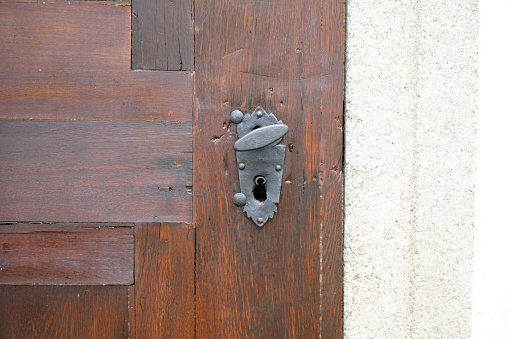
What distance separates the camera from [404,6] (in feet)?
2.05

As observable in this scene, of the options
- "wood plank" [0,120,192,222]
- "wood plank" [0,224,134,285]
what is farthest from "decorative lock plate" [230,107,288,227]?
"wood plank" [0,224,134,285]

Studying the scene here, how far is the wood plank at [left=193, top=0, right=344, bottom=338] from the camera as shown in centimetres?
65

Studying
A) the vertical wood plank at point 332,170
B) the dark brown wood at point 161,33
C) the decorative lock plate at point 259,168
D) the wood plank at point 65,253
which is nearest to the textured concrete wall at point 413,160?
the vertical wood plank at point 332,170

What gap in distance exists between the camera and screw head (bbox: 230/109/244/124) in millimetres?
639

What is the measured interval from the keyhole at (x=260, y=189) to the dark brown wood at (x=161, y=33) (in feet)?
0.88

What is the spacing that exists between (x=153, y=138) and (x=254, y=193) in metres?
0.22

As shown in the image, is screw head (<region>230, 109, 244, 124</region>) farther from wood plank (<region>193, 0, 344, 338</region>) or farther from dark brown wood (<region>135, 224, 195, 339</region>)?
dark brown wood (<region>135, 224, 195, 339</region>)

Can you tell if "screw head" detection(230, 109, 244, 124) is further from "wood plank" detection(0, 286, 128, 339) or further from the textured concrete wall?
"wood plank" detection(0, 286, 128, 339)

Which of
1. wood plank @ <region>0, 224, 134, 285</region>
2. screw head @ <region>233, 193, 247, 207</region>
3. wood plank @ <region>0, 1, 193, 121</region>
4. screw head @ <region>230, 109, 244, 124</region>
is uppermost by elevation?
wood plank @ <region>0, 1, 193, 121</region>

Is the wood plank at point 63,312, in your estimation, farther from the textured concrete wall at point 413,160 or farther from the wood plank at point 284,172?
the textured concrete wall at point 413,160

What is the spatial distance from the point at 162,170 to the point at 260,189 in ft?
0.64

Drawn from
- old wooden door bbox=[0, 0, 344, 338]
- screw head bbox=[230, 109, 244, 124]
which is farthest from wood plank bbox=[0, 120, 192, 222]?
screw head bbox=[230, 109, 244, 124]

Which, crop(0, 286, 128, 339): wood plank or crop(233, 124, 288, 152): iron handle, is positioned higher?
crop(233, 124, 288, 152): iron handle

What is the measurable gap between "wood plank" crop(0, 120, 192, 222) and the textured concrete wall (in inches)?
14.4
